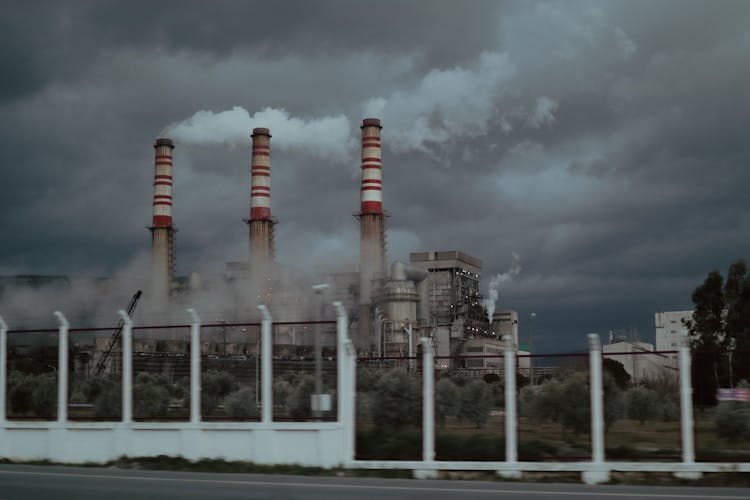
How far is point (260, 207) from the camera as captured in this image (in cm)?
9825

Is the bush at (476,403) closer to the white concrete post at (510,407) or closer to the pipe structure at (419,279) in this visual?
the white concrete post at (510,407)

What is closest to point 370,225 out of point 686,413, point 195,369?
point 195,369

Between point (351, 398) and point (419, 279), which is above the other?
point (419, 279)

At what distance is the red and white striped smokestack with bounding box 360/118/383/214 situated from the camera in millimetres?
98000

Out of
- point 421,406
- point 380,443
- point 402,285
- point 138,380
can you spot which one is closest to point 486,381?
point 421,406

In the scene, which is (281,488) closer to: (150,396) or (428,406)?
(428,406)

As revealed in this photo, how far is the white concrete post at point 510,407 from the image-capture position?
2059 cm

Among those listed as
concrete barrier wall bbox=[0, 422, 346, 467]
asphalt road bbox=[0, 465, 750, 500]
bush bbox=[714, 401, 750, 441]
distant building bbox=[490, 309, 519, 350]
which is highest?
distant building bbox=[490, 309, 519, 350]

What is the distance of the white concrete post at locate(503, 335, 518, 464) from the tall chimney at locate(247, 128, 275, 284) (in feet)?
253

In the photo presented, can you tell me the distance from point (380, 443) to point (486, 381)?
3444mm

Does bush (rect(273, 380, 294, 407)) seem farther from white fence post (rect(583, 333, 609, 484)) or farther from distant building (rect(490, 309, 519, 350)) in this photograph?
distant building (rect(490, 309, 519, 350))

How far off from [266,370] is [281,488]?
4.94 meters

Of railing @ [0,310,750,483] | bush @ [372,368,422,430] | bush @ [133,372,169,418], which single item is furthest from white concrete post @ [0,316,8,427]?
bush @ [372,368,422,430]

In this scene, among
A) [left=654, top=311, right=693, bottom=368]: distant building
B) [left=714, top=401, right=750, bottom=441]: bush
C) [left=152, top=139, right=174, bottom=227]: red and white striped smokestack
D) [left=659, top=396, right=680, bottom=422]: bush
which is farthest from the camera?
[left=654, top=311, right=693, bottom=368]: distant building
